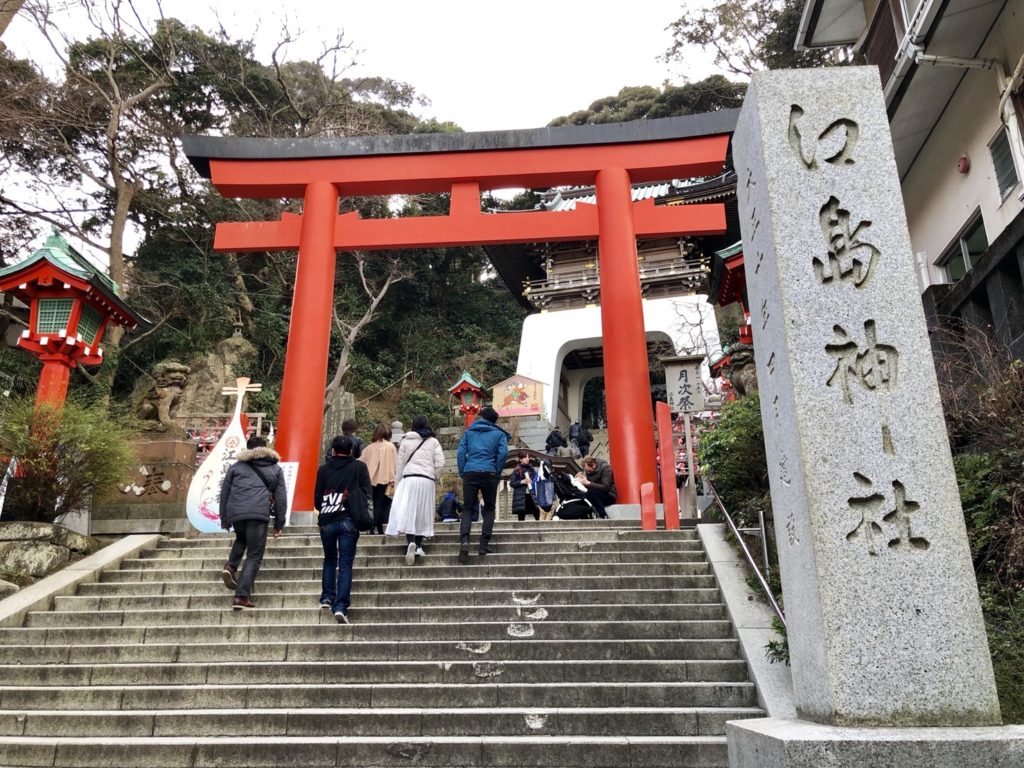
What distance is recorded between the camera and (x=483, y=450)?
21.4 feet

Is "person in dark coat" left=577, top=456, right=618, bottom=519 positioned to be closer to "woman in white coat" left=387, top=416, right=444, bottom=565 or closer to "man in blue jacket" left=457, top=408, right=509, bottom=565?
"man in blue jacket" left=457, top=408, right=509, bottom=565

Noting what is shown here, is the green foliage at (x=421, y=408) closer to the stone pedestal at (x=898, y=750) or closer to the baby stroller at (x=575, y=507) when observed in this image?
the baby stroller at (x=575, y=507)

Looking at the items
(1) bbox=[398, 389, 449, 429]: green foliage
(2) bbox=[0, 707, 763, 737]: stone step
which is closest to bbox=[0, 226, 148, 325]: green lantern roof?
(2) bbox=[0, 707, 763, 737]: stone step

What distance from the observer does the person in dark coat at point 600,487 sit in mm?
8844

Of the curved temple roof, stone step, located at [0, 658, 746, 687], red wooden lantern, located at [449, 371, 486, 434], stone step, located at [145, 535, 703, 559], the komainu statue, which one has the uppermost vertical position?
the curved temple roof

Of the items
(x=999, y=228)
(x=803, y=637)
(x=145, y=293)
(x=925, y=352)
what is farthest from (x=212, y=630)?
(x=145, y=293)

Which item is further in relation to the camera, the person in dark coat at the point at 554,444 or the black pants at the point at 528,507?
the person in dark coat at the point at 554,444

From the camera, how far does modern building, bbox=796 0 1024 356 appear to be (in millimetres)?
7156

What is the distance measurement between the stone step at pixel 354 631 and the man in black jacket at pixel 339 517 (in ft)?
0.72

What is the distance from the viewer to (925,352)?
10.4 ft

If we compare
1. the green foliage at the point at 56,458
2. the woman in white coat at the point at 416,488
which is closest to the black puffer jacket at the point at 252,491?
the woman in white coat at the point at 416,488

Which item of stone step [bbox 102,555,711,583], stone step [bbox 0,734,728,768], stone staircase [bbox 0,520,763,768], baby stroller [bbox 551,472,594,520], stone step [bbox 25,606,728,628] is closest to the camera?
stone step [bbox 0,734,728,768]

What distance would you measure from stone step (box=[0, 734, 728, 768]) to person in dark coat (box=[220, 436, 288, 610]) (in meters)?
1.77

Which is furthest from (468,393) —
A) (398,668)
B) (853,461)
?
(853,461)
